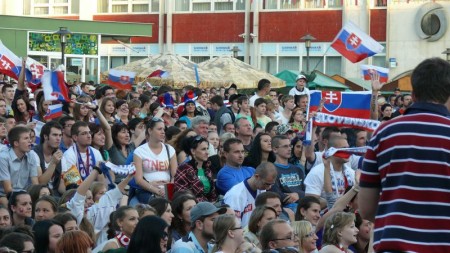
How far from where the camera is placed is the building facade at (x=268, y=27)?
4897cm

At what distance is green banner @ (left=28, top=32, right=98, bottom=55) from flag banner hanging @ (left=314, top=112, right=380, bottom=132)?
28.6 meters

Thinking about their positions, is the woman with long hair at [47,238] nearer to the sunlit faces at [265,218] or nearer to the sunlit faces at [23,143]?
the sunlit faces at [265,218]

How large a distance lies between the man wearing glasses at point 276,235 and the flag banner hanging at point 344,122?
17.8 feet

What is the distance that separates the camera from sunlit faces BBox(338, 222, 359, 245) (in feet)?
32.1

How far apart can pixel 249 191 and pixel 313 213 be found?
83cm

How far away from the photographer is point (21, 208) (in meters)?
10.6

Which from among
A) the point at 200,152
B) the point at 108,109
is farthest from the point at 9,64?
the point at 200,152

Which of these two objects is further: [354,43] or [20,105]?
[354,43]

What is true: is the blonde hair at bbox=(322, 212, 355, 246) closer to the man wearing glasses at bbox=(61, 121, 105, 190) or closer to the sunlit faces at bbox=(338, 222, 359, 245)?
the sunlit faces at bbox=(338, 222, 359, 245)

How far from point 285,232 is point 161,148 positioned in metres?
4.48

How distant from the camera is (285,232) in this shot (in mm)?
8938

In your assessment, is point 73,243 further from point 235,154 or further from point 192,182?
point 235,154

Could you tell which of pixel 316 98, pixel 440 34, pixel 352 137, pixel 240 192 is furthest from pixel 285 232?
pixel 440 34

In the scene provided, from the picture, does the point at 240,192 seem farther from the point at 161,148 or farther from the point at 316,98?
the point at 316,98
